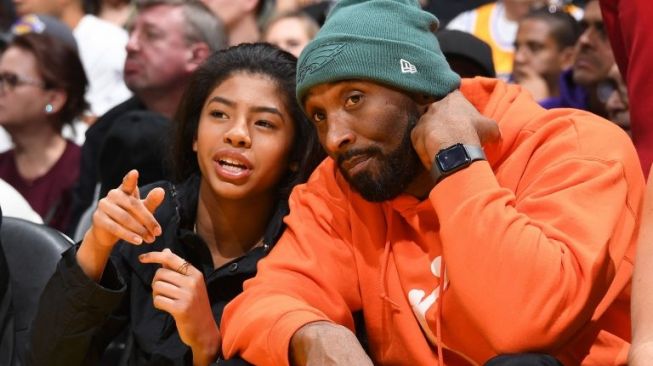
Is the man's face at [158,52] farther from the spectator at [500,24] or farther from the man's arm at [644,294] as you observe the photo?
the man's arm at [644,294]

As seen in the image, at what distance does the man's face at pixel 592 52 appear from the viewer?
18.3 feet

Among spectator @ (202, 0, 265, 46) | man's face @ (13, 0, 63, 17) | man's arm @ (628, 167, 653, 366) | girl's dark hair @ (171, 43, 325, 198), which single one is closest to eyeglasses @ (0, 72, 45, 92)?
spectator @ (202, 0, 265, 46)

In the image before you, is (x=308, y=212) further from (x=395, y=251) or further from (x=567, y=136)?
(x=567, y=136)

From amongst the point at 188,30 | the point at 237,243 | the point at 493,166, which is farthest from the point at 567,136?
the point at 188,30

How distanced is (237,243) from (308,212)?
467 millimetres

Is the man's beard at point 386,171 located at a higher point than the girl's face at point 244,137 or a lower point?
higher

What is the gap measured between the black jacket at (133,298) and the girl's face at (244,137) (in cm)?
13

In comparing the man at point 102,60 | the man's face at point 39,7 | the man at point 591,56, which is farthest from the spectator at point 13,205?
the man's face at point 39,7

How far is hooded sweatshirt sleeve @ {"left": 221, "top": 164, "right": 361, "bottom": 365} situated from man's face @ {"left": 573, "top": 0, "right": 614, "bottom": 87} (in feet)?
8.20

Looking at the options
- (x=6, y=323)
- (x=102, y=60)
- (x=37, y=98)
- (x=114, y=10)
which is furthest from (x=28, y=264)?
(x=114, y=10)

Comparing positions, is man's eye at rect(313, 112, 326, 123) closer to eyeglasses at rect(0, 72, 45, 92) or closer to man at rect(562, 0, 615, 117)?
man at rect(562, 0, 615, 117)

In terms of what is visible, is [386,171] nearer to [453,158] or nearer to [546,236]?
[453,158]

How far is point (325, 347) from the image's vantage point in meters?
2.85

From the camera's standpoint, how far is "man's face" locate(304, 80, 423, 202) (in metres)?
3.10
